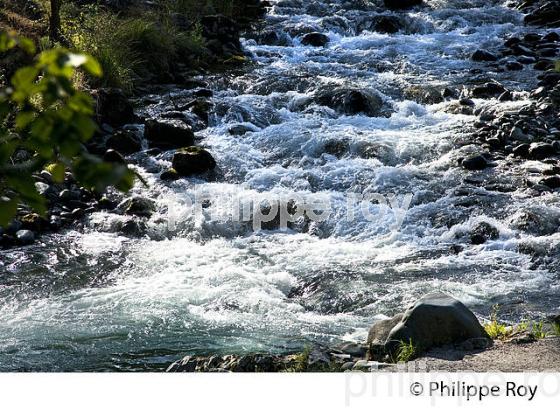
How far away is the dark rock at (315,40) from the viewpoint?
16.6 meters

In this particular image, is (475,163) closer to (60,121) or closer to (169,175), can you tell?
(169,175)

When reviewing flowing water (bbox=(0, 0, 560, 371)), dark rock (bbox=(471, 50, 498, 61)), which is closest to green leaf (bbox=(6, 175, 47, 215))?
flowing water (bbox=(0, 0, 560, 371))

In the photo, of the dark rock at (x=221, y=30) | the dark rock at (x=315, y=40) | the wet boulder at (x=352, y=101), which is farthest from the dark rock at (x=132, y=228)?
the dark rock at (x=315, y=40)

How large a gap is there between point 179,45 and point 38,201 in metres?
14.1

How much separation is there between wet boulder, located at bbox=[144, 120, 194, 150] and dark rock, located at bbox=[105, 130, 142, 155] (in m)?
0.29

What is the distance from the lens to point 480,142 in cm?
1065

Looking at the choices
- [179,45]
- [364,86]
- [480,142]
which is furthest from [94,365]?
[179,45]

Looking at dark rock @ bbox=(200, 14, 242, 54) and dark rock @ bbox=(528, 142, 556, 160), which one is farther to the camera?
dark rock @ bbox=(200, 14, 242, 54)

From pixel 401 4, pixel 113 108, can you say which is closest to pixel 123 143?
pixel 113 108

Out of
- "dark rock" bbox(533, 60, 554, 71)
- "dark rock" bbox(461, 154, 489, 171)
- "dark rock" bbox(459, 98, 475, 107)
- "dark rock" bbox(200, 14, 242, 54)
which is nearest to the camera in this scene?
"dark rock" bbox(461, 154, 489, 171)

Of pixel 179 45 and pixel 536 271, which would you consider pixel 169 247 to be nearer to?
pixel 536 271

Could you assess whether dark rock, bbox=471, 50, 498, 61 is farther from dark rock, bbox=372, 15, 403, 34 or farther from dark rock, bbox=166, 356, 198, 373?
dark rock, bbox=166, 356, 198, 373

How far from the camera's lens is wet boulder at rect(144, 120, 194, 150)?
1111 centimetres

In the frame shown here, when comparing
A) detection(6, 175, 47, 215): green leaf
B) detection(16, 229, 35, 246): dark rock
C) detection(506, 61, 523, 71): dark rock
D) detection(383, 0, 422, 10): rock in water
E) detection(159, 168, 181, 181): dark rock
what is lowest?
detection(16, 229, 35, 246): dark rock
